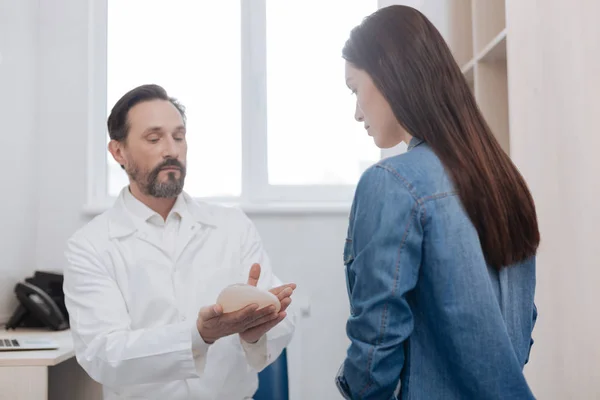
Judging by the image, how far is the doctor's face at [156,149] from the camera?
5.68 feet

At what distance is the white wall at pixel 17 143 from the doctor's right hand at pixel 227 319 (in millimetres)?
1257

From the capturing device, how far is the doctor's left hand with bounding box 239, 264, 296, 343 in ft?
4.50

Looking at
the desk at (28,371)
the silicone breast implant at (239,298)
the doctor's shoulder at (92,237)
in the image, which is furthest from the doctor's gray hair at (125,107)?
the silicone breast implant at (239,298)

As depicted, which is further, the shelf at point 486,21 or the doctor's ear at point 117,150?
the shelf at point 486,21

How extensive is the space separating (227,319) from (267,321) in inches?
5.2

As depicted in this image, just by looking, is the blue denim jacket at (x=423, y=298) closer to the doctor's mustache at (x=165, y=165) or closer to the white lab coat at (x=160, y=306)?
the white lab coat at (x=160, y=306)

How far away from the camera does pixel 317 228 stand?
2.52 metres

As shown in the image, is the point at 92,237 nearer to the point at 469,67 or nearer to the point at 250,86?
the point at 250,86

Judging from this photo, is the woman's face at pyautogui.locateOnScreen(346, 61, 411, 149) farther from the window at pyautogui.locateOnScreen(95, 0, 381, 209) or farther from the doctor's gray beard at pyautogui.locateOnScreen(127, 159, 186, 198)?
the window at pyautogui.locateOnScreen(95, 0, 381, 209)

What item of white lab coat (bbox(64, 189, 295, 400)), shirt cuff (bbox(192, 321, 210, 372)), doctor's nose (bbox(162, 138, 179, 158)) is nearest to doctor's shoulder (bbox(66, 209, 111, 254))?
white lab coat (bbox(64, 189, 295, 400))

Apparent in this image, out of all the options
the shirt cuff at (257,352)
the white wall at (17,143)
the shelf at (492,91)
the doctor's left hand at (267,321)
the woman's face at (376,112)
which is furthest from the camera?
the white wall at (17,143)

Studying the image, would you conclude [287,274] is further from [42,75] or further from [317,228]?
[42,75]

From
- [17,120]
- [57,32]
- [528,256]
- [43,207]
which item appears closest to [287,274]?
[43,207]

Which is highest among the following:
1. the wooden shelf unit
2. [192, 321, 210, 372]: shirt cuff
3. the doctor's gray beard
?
the wooden shelf unit
